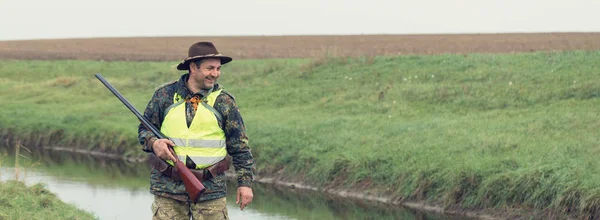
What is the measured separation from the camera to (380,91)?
75.4ft

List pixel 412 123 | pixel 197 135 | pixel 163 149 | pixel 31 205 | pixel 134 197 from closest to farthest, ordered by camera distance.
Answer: pixel 163 149
pixel 197 135
pixel 31 205
pixel 134 197
pixel 412 123

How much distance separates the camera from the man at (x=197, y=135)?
6.81 meters

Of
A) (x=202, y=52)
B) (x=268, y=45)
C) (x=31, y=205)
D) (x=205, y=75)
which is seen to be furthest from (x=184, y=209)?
(x=268, y=45)

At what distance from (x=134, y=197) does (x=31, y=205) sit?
477 cm

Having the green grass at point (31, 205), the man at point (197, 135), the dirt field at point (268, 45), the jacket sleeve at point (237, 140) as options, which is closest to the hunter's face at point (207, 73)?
the man at point (197, 135)

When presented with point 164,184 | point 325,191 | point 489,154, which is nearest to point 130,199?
point 325,191

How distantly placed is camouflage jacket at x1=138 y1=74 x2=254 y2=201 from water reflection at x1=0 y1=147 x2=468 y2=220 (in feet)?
22.1

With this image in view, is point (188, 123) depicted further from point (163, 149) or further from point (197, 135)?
point (163, 149)

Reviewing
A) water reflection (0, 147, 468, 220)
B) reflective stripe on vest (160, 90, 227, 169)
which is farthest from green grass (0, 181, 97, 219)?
reflective stripe on vest (160, 90, 227, 169)

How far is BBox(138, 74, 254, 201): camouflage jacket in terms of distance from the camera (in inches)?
270

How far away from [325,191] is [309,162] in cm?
115

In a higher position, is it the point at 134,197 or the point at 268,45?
the point at 134,197

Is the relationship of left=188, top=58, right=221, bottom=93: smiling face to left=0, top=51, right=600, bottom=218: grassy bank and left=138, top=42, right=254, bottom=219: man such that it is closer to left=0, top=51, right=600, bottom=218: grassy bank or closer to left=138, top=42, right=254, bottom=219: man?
left=138, top=42, right=254, bottom=219: man

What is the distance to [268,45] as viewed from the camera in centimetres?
5541
